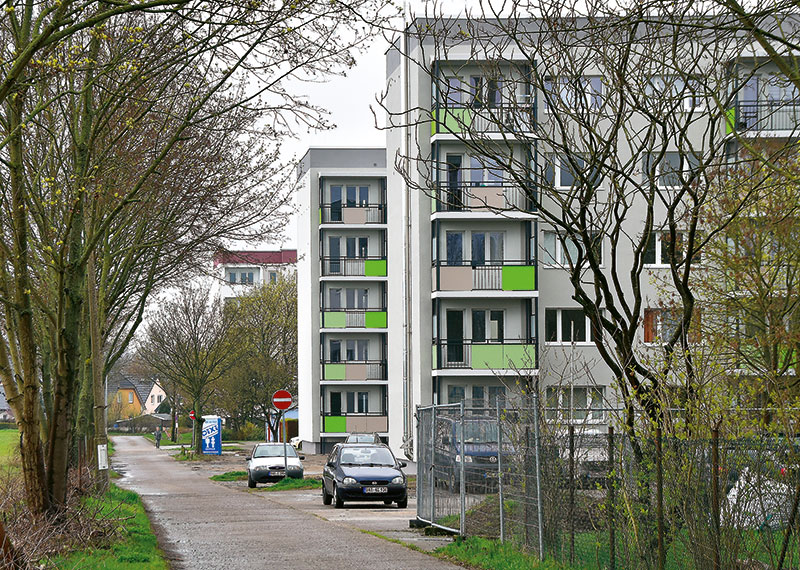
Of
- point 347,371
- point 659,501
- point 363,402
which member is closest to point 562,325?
point 347,371

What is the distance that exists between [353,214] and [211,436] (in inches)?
663

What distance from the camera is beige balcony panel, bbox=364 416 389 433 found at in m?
63.1

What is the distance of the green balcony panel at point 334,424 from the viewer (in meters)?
63.8

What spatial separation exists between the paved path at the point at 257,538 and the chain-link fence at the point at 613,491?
1311 mm

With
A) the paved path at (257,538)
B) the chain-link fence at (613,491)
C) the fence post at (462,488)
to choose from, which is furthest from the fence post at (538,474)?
the fence post at (462,488)

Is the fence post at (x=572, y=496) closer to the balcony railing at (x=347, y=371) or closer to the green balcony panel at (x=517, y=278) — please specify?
the green balcony panel at (x=517, y=278)

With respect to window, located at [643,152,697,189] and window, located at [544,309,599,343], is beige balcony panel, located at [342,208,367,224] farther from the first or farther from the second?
window, located at [643,152,697,189]

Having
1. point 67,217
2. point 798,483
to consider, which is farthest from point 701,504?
point 67,217

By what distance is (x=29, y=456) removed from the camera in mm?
15727

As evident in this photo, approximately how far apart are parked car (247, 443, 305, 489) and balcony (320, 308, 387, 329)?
21.7 meters

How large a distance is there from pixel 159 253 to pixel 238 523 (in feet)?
27.3

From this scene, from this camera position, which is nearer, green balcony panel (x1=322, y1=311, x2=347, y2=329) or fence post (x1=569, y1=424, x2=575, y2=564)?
fence post (x1=569, y1=424, x2=575, y2=564)

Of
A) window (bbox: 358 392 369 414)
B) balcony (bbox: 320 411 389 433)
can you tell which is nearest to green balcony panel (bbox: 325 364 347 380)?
window (bbox: 358 392 369 414)

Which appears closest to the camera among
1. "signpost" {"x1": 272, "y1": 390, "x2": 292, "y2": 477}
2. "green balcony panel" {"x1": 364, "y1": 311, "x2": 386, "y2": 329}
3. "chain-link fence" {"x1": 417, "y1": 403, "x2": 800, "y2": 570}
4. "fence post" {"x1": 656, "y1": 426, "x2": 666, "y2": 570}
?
"chain-link fence" {"x1": 417, "y1": 403, "x2": 800, "y2": 570}
